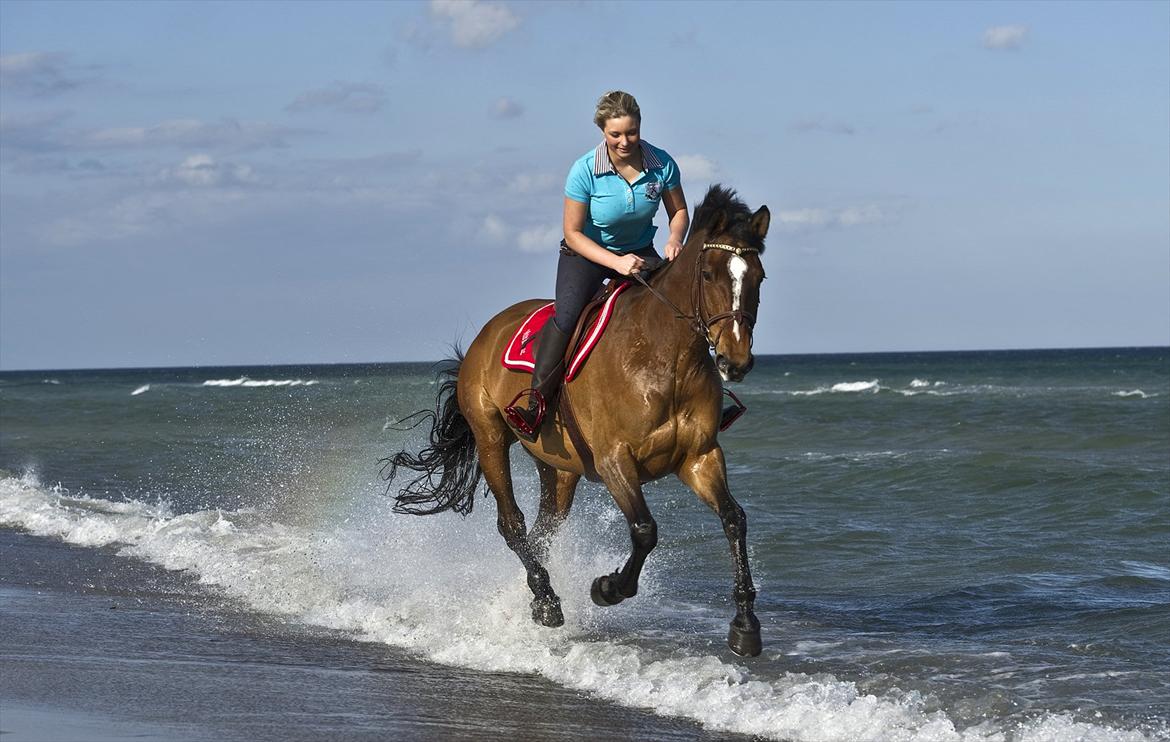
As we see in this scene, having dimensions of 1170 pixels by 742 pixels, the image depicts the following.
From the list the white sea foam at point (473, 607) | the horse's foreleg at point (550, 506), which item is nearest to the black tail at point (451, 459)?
the white sea foam at point (473, 607)

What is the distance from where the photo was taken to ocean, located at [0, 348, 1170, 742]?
6.50m

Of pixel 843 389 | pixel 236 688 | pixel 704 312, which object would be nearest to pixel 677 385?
pixel 704 312

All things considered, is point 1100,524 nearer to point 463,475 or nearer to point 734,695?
point 463,475

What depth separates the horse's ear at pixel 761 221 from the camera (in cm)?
674

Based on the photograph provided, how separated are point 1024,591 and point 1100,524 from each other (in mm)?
4279

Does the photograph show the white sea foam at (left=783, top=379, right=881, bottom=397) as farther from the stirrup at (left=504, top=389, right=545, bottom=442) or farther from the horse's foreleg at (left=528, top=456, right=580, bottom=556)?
the stirrup at (left=504, top=389, right=545, bottom=442)

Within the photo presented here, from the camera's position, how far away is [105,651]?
7.68 m

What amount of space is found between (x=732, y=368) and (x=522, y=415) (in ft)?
6.95

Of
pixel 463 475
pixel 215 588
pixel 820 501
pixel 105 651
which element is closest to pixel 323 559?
pixel 215 588

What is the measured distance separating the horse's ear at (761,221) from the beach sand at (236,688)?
7.72 ft

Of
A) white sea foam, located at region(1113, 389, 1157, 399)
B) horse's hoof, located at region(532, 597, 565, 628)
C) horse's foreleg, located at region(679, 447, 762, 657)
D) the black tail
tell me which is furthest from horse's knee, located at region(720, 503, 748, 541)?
white sea foam, located at region(1113, 389, 1157, 399)

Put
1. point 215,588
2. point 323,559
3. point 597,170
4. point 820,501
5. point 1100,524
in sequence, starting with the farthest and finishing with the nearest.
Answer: point 820,501 < point 1100,524 < point 323,559 < point 215,588 < point 597,170

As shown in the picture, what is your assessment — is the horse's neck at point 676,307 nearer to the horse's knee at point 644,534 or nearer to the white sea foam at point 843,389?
the horse's knee at point 644,534

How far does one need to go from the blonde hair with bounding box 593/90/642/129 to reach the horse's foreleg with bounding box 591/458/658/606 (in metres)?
1.80
